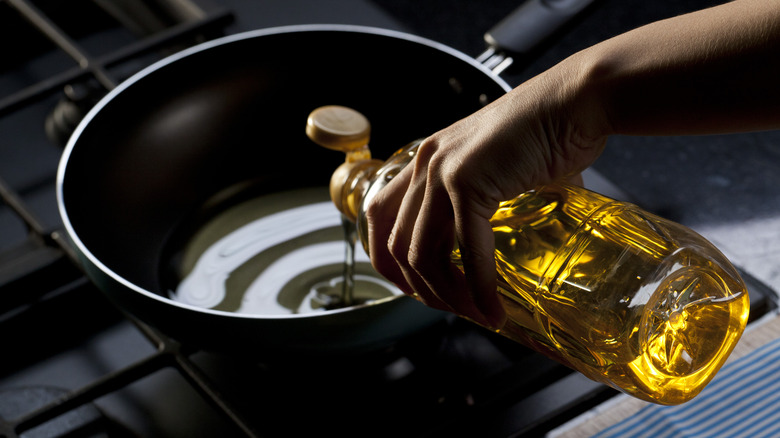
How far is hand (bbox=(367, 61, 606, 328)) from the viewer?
33 centimetres

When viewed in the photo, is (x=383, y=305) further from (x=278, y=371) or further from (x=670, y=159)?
(x=670, y=159)

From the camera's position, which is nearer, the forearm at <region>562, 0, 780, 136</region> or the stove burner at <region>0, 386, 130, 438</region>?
the forearm at <region>562, 0, 780, 136</region>

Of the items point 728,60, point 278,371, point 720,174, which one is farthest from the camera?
point 720,174

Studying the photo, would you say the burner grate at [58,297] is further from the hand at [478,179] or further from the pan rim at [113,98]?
the hand at [478,179]

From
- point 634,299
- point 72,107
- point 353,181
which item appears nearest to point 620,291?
point 634,299

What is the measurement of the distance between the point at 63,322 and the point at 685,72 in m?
0.44

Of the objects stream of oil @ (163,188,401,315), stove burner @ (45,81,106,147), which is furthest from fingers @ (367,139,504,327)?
stove burner @ (45,81,106,147)

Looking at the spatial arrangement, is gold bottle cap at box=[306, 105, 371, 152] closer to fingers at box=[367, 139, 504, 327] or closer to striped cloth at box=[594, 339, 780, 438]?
fingers at box=[367, 139, 504, 327]

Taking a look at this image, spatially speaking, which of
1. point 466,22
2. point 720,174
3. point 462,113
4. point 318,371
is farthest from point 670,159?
point 318,371

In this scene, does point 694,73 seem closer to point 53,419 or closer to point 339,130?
point 339,130

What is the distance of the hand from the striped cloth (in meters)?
0.16

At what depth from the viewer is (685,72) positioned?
0.30m

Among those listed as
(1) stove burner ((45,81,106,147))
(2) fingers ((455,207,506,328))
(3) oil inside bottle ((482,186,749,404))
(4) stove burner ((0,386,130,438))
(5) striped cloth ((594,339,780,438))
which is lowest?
(5) striped cloth ((594,339,780,438))

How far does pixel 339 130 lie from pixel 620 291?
191 mm
